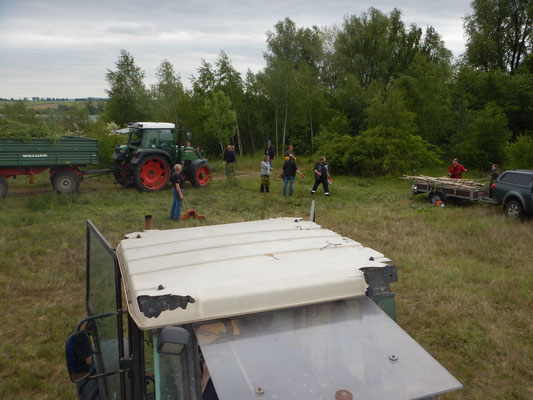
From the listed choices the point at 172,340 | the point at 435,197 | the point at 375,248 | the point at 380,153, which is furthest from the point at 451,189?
the point at 172,340

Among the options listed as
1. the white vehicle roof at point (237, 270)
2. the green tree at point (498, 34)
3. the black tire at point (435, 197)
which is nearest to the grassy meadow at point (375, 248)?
the black tire at point (435, 197)

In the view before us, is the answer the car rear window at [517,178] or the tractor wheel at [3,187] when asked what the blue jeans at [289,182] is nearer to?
the car rear window at [517,178]

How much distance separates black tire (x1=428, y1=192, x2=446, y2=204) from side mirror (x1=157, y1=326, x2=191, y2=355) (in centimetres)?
1407

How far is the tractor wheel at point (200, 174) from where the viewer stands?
52.1ft

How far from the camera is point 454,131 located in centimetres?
2577

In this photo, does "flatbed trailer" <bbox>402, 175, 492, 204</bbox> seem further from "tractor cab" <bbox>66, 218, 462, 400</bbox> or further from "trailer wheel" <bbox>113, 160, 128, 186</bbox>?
"tractor cab" <bbox>66, 218, 462, 400</bbox>

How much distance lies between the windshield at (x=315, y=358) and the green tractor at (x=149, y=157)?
13.2 meters

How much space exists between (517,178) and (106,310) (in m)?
12.4

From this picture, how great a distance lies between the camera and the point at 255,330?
6.51 ft

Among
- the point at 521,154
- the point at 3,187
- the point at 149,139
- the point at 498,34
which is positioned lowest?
the point at 3,187

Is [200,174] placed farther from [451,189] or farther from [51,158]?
[451,189]

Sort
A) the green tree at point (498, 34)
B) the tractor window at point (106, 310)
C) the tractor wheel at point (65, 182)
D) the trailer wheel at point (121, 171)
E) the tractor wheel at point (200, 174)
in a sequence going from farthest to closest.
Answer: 1. the green tree at point (498, 34)
2. the tractor wheel at point (200, 174)
3. the trailer wheel at point (121, 171)
4. the tractor wheel at point (65, 182)
5. the tractor window at point (106, 310)

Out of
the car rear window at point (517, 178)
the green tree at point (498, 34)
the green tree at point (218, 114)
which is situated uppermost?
the green tree at point (498, 34)

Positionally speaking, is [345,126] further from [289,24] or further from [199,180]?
[289,24]
